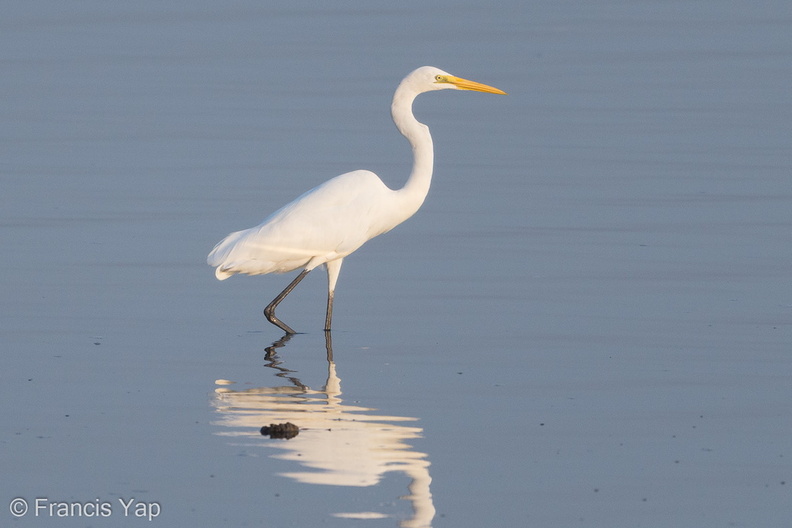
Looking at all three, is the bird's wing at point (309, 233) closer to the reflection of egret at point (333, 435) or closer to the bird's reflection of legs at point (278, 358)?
the bird's reflection of legs at point (278, 358)

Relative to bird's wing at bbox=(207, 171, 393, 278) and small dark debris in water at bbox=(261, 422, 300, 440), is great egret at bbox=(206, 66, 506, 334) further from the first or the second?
small dark debris in water at bbox=(261, 422, 300, 440)

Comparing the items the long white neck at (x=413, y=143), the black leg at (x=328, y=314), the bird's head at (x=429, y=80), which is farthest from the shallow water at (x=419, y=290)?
the bird's head at (x=429, y=80)

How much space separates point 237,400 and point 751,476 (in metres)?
3.01

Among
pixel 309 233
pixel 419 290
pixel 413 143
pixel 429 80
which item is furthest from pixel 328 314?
pixel 429 80

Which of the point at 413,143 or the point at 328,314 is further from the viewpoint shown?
the point at 413,143

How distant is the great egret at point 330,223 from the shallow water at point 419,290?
44 centimetres

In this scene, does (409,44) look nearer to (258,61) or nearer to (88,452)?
(258,61)

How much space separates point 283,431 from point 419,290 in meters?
3.92

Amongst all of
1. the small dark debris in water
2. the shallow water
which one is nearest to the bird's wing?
the shallow water

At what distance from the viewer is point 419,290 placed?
11.2 m

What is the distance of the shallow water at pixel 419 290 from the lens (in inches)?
271

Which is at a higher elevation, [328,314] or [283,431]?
[328,314]

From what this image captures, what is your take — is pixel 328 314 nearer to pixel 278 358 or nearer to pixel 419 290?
pixel 278 358

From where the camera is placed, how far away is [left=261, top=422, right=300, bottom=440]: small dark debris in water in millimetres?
7410
